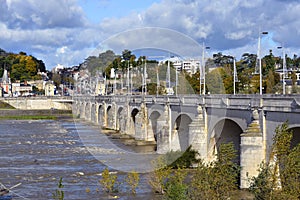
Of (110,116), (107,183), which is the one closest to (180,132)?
(107,183)

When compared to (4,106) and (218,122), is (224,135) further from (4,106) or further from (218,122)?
(4,106)

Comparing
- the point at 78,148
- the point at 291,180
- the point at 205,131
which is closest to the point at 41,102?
the point at 78,148

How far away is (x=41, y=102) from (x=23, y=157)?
116754 mm

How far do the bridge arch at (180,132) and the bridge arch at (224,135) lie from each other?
9.49 m

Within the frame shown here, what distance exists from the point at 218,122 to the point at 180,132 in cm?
1484

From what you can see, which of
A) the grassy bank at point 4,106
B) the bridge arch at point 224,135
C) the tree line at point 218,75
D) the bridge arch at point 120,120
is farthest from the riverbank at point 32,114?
the bridge arch at point 224,135

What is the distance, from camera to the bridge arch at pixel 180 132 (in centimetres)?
5672

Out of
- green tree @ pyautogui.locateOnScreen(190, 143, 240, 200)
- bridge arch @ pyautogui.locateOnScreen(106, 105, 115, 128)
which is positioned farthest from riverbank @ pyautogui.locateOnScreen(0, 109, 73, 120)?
green tree @ pyautogui.locateOnScreen(190, 143, 240, 200)

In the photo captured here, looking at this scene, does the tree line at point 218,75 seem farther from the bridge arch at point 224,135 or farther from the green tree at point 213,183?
the green tree at point 213,183

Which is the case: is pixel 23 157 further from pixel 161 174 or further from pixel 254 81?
pixel 254 81

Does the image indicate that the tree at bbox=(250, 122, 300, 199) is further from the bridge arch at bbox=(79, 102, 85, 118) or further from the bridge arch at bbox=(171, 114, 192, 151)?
the bridge arch at bbox=(79, 102, 85, 118)

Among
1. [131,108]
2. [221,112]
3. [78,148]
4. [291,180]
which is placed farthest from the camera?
[131,108]

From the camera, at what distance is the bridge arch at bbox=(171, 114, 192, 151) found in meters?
56.7

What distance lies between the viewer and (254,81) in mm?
90750
